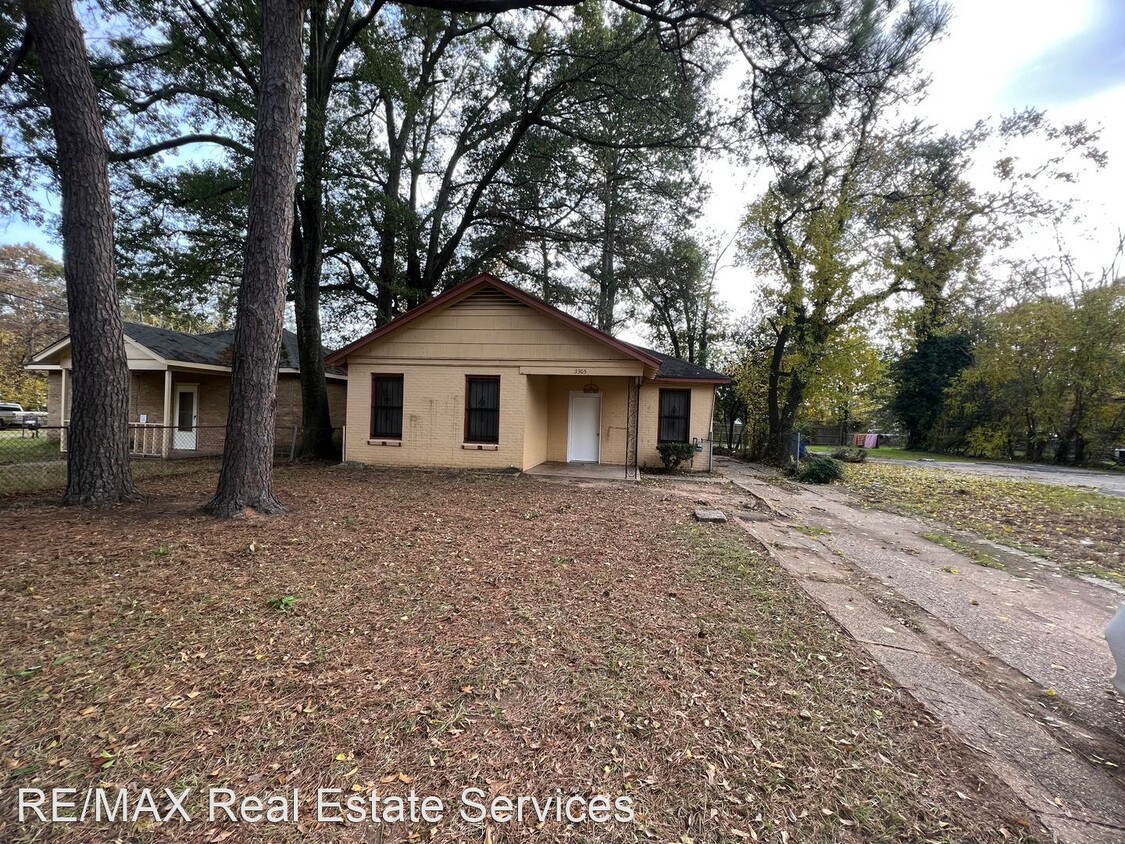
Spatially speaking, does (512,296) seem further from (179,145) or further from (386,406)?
(179,145)

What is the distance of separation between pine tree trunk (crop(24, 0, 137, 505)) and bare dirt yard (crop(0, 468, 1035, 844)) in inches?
62.9

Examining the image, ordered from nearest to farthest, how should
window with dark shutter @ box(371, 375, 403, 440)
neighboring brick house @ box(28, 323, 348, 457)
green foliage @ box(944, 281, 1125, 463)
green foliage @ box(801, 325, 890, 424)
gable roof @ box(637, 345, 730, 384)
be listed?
window with dark shutter @ box(371, 375, 403, 440)
gable roof @ box(637, 345, 730, 384)
neighboring brick house @ box(28, 323, 348, 457)
green foliage @ box(801, 325, 890, 424)
green foliage @ box(944, 281, 1125, 463)

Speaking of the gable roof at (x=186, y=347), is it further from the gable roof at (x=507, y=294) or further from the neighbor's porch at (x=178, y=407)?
the gable roof at (x=507, y=294)

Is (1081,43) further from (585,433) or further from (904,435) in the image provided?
(904,435)

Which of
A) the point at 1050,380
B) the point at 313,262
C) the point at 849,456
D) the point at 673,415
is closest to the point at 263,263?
the point at 313,262

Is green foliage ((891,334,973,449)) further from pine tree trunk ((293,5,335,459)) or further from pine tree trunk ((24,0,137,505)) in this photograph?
pine tree trunk ((24,0,137,505))

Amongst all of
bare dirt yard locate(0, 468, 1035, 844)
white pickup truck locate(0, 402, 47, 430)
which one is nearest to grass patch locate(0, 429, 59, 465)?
bare dirt yard locate(0, 468, 1035, 844)

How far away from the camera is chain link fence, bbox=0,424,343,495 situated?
27.4ft

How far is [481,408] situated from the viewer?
11695 millimetres

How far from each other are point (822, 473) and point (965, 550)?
263 inches

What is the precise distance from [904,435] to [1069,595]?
108ft

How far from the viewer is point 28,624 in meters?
3.07

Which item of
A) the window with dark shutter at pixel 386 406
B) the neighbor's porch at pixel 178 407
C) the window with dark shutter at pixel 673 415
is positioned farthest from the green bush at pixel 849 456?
the neighbor's porch at pixel 178 407

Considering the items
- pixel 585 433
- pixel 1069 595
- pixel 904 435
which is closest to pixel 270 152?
pixel 585 433
